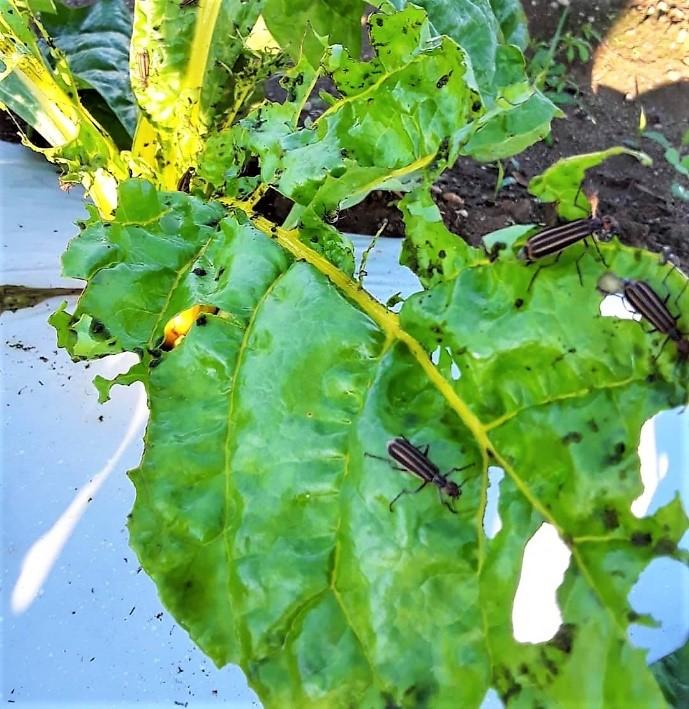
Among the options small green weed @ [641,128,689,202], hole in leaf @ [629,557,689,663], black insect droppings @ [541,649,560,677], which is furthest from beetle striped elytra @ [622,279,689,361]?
small green weed @ [641,128,689,202]

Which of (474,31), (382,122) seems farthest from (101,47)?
(382,122)

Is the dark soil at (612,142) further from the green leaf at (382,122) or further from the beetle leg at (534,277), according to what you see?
the beetle leg at (534,277)

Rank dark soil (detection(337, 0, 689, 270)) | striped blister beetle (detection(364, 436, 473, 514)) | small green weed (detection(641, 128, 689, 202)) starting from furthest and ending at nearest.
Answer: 1. small green weed (detection(641, 128, 689, 202))
2. dark soil (detection(337, 0, 689, 270))
3. striped blister beetle (detection(364, 436, 473, 514))

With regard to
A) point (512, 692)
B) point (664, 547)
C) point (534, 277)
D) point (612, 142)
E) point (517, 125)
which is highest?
point (534, 277)

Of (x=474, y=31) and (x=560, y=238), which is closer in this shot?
(x=560, y=238)

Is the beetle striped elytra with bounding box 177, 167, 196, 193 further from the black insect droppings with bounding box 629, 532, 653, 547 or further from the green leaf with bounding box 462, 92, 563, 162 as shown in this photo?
the black insect droppings with bounding box 629, 532, 653, 547

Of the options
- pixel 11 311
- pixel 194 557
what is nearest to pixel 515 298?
pixel 194 557

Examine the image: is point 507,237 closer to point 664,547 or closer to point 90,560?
point 664,547
